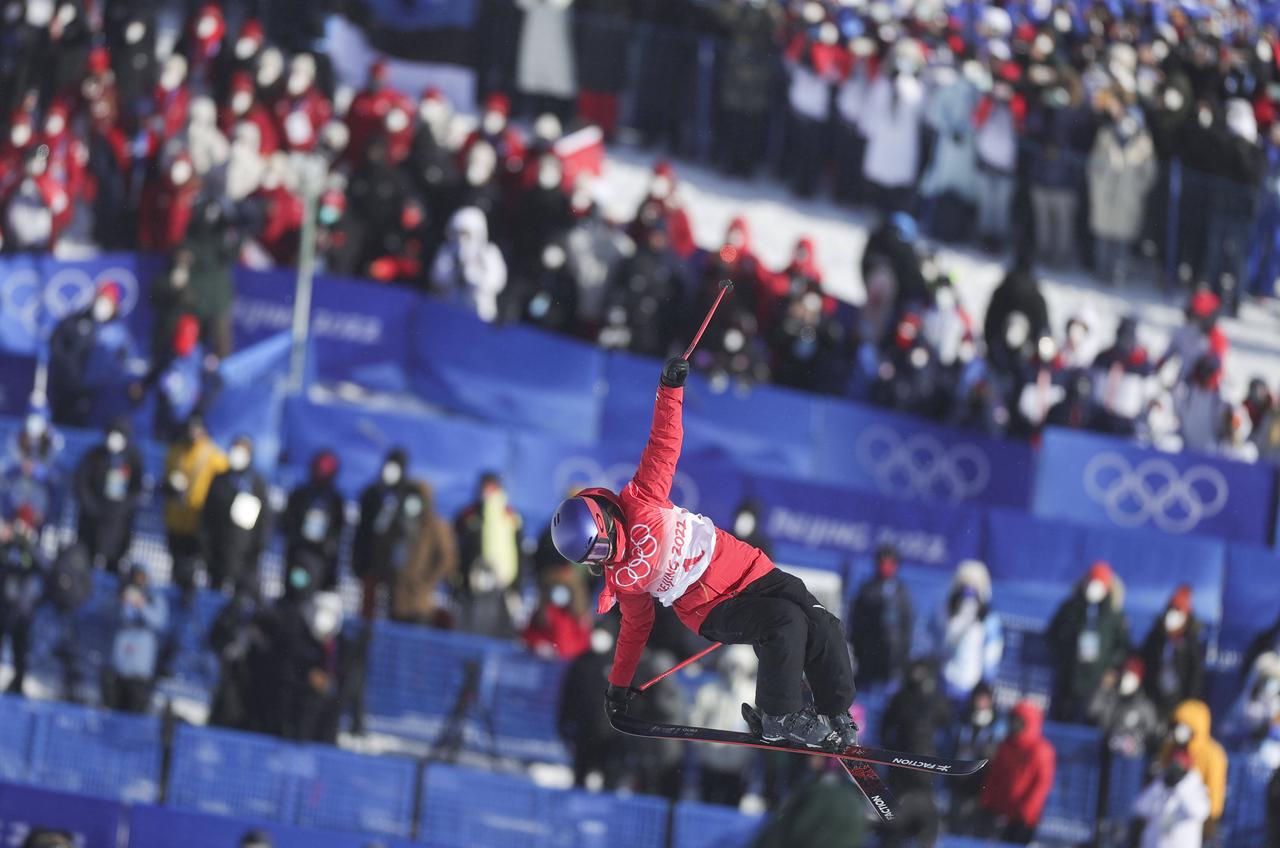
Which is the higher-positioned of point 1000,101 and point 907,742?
point 1000,101

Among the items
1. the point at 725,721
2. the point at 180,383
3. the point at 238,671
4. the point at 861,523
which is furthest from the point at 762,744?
the point at 180,383

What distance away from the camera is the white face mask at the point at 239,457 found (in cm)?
1463

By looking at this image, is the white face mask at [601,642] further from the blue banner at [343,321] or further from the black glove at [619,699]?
the black glove at [619,699]

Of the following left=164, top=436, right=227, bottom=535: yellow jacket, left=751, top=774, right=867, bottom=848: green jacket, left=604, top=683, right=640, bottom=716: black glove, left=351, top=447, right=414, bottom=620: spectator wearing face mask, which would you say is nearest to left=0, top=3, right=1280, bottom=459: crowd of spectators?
left=164, top=436, right=227, bottom=535: yellow jacket

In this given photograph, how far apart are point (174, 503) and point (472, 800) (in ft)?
11.0

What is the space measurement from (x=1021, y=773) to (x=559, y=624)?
330cm

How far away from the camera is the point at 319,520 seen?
1452 cm

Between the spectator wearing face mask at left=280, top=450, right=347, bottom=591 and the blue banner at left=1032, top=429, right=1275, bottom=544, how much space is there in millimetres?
6272

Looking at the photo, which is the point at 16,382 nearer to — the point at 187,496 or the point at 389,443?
Result: the point at 187,496

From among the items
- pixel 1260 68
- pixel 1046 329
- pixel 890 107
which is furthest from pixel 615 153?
pixel 1260 68

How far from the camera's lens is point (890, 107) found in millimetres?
21016

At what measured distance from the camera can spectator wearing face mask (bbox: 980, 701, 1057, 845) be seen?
45.0 ft

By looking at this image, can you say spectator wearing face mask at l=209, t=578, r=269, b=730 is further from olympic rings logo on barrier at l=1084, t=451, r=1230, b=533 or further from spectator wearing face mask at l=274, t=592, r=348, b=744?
olympic rings logo on barrier at l=1084, t=451, r=1230, b=533

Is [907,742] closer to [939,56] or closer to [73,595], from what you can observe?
[73,595]
